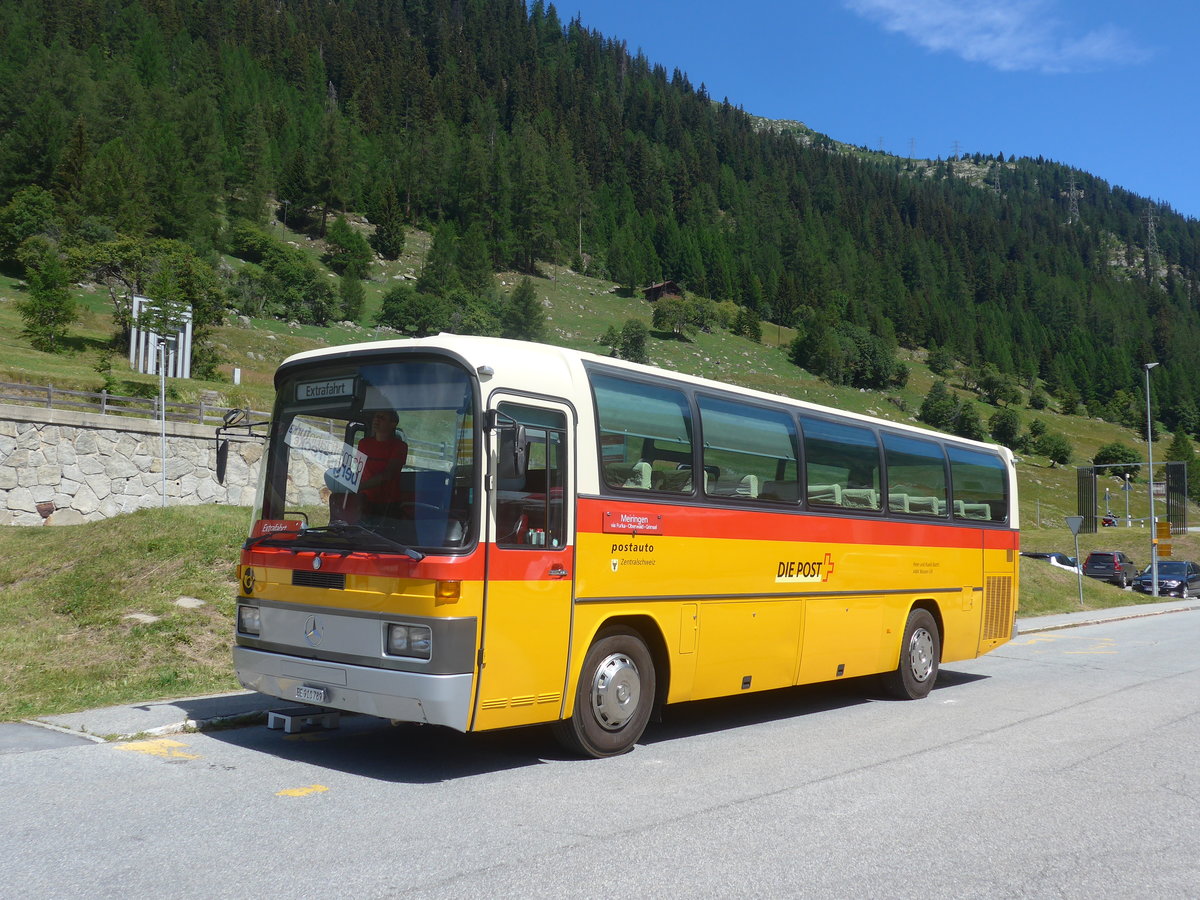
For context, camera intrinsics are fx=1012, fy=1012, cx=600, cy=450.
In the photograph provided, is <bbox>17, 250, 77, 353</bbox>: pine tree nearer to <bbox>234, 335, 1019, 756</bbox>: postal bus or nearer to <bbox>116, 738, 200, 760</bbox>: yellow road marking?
<bbox>116, 738, 200, 760</bbox>: yellow road marking

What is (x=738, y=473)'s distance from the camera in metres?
9.06

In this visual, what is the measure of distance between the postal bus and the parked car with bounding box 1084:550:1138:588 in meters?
40.6

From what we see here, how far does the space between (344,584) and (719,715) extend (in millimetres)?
4825

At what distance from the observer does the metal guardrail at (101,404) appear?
84.8ft

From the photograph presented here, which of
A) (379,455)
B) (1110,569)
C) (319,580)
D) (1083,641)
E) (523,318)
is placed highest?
(523,318)

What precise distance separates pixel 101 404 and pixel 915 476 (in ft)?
73.3

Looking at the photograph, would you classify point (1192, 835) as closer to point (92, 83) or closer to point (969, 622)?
point (969, 622)

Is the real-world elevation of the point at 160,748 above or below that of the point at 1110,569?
above

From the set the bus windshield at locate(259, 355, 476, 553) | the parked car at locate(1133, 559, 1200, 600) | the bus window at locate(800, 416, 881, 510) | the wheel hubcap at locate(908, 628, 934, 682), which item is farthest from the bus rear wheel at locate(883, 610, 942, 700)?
the parked car at locate(1133, 559, 1200, 600)

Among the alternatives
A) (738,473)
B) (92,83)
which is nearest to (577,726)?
(738,473)

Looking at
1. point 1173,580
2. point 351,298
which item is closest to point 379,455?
point 1173,580

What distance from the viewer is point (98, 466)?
2603cm

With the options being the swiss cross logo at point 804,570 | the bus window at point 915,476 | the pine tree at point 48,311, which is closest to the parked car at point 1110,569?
the bus window at point 915,476

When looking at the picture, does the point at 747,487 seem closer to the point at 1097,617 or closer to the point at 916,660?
the point at 916,660
